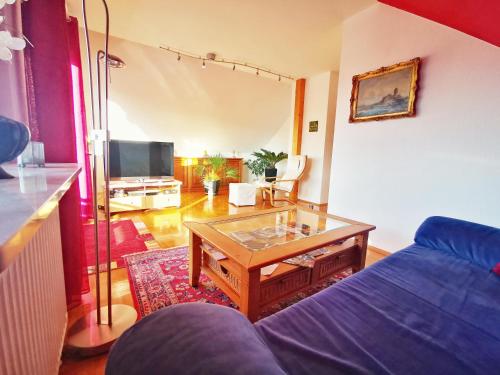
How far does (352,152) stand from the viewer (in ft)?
9.27

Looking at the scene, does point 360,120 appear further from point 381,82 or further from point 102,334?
point 102,334

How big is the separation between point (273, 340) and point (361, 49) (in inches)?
119

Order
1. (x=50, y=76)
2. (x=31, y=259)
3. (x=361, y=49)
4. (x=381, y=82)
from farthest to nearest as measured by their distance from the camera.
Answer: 1. (x=361, y=49)
2. (x=381, y=82)
3. (x=50, y=76)
4. (x=31, y=259)

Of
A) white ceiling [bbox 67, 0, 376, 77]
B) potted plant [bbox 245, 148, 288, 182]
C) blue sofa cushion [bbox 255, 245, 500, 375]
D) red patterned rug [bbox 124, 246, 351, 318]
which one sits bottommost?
red patterned rug [bbox 124, 246, 351, 318]

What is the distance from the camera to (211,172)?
5.55m

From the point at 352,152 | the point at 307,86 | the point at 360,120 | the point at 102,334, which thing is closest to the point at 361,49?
the point at 360,120

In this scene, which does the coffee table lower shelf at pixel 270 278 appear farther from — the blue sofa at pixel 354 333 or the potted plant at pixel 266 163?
the potted plant at pixel 266 163

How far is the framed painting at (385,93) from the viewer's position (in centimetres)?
223

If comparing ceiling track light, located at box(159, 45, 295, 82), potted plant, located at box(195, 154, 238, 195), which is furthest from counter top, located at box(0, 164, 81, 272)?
potted plant, located at box(195, 154, 238, 195)

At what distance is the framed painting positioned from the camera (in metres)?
2.23

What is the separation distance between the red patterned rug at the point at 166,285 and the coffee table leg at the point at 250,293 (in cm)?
18

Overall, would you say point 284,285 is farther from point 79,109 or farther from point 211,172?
point 211,172

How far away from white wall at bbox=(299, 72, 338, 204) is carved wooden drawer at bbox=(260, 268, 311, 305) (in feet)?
10.6

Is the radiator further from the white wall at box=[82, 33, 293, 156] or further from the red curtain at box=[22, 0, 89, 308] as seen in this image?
the white wall at box=[82, 33, 293, 156]
